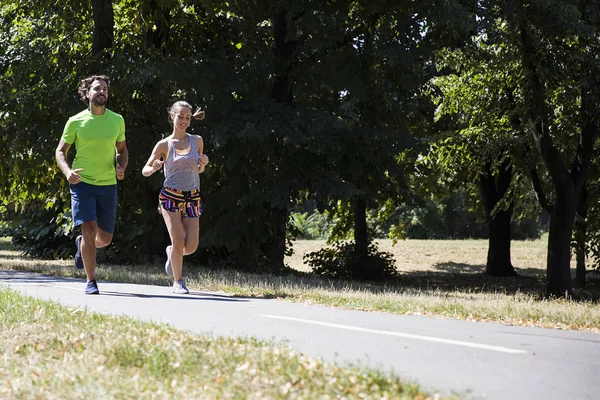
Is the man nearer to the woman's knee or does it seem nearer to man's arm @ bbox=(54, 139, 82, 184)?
man's arm @ bbox=(54, 139, 82, 184)

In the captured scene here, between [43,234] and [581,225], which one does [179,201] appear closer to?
[581,225]

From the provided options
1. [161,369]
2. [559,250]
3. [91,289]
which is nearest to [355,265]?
[559,250]

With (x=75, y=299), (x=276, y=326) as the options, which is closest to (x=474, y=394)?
(x=276, y=326)

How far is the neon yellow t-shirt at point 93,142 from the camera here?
9305 millimetres

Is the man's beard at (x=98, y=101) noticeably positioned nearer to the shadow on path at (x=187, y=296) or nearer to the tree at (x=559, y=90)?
the shadow on path at (x=187, y=296)

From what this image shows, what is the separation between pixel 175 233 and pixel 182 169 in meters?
0.67

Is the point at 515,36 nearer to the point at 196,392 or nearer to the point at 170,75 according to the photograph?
the point at 170,75

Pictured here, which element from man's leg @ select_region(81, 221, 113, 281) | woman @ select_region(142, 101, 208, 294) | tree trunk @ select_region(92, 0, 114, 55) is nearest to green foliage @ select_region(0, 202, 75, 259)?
tree trunk @ select_region(92, 0, 114, 55)

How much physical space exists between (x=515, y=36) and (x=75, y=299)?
33.9 feet

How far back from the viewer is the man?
9305 mm

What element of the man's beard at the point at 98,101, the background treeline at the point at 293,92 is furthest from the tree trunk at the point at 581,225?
the man's beard at the point at 98,101

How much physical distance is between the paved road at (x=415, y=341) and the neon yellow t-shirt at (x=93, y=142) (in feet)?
4.13

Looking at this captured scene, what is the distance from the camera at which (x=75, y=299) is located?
30.5ft

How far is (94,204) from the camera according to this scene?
9359mm
